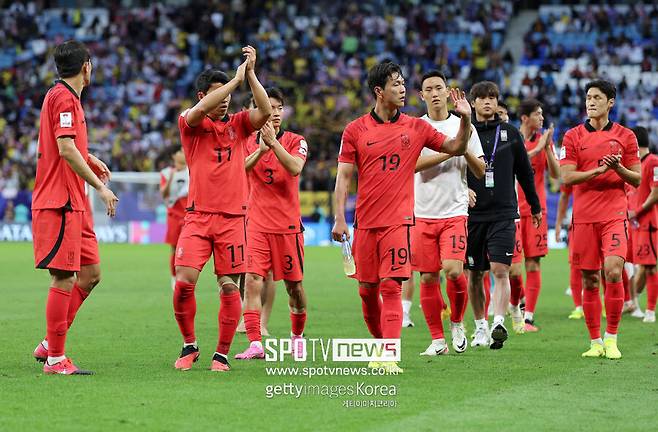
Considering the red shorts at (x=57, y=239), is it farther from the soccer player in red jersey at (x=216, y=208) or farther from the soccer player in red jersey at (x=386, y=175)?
the soccer player in red jersey at (x=386, y=175)

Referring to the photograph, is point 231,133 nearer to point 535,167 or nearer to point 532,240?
point 532,240

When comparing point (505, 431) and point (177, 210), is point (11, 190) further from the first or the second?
point (505, 431)

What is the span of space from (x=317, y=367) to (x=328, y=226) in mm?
24527

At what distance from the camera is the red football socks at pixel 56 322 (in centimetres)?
920

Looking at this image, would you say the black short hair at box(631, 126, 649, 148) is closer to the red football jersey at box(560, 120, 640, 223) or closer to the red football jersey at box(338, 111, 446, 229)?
the red football jersey at box(560, 120, 640, 223)

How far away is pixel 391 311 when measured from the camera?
9.39 m

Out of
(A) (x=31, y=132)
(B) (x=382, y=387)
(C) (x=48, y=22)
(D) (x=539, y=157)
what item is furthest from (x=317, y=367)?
(C) (x=48, y=22)

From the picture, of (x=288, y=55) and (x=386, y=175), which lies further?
(x=288, y=55)

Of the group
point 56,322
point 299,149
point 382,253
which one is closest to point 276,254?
point 299,149

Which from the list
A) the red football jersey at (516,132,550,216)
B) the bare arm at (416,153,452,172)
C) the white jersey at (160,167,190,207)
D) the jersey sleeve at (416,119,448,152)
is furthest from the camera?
the white jersey at (160,167,190,207)

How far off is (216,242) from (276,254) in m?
1.81

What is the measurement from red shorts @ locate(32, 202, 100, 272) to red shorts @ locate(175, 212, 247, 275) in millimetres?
836

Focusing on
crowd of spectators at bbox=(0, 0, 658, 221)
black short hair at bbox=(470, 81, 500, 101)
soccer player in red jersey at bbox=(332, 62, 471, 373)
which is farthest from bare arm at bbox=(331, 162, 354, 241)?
crowd of spectators at bbox=(0, 0, 658, 221)

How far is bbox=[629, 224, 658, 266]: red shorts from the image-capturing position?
610 inches
